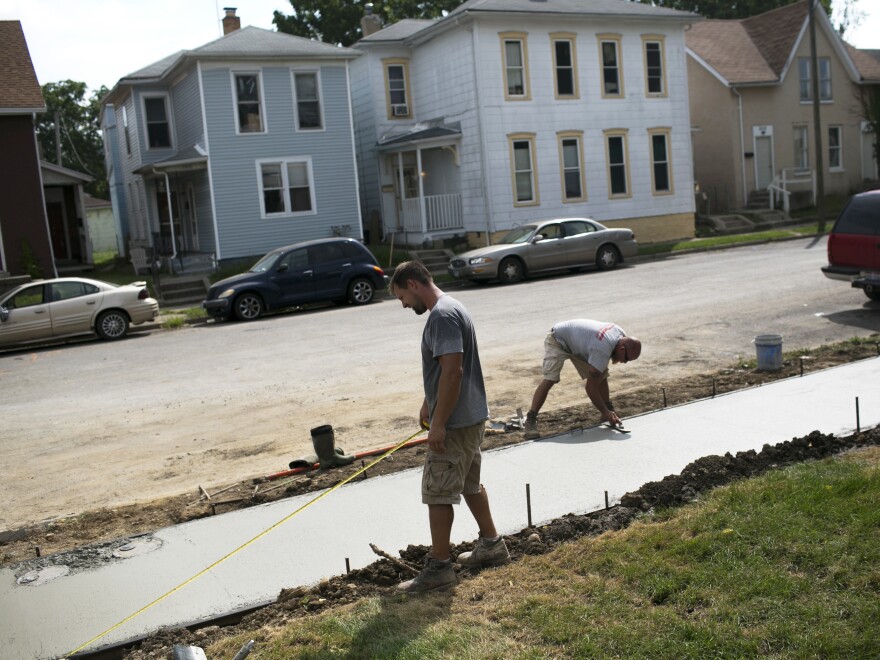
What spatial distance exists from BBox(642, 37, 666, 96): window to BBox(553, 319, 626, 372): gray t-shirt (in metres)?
26.7

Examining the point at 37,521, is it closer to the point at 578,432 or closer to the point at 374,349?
the point at 578,432

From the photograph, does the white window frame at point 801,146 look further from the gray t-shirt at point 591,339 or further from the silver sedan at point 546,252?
the gray t-shirt at point 591,339

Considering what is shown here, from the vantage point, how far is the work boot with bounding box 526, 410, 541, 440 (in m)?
8.59

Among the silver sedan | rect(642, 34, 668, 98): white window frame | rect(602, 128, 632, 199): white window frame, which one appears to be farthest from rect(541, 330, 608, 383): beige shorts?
rect(642, 34, 668, 98): white window frame

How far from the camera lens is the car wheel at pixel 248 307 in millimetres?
20766

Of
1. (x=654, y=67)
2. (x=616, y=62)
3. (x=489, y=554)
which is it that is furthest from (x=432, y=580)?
(x=654, y=67)

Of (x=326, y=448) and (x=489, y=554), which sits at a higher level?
(x=326, y=448)

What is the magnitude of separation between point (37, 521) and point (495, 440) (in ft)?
13.1

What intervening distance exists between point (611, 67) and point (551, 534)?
94.8 feet

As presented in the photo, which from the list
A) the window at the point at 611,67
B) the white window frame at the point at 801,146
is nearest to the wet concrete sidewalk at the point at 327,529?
the window at the point at 611,67

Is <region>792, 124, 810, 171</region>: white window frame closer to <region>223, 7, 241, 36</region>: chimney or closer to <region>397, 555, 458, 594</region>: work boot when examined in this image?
<region>223, 7, 241, 36</region>: chimney

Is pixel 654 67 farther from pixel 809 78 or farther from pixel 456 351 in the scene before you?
pixel 456 351

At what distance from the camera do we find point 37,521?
7340 millimetres

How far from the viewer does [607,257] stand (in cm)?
2538
